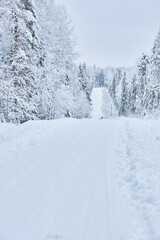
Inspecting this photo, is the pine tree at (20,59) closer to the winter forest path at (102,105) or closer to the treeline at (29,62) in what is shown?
the treeline at (29,62)

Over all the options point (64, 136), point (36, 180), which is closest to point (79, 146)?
point (64, 136)

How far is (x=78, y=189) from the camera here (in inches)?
213

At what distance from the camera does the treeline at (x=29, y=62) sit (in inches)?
527

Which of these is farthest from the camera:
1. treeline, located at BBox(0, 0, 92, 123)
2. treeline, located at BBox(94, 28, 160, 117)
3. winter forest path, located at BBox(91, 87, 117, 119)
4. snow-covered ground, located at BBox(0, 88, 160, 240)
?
winter forest path, located at BBox(91, 87, 117, 119)

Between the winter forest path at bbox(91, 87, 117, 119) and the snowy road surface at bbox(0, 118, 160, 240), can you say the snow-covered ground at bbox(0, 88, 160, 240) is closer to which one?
the snowy road surface at bbox(0, 118, 160, 240)

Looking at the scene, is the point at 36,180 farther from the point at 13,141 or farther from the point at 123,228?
the point at 13,141

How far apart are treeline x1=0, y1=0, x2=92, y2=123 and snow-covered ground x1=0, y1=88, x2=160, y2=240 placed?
14.1 ft

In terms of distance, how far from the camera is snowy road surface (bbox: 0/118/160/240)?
12.8 ft

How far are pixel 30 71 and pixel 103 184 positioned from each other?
11.1m

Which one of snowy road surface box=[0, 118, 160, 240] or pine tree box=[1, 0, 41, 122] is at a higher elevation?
pine tree box=[1, 0, 41, 122]

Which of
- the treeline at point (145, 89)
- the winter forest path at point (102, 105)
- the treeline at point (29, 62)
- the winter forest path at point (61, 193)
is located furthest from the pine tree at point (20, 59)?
the winter forest path at point (102, 105)

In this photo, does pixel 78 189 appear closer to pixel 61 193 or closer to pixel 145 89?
pixel 61 193

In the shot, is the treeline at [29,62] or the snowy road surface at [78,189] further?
the treeline at [29,62]

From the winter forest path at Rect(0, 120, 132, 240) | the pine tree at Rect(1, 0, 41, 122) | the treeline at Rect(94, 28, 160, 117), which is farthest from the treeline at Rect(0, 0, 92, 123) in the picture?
the treeline at Rect(94, 28, 160, 117)
